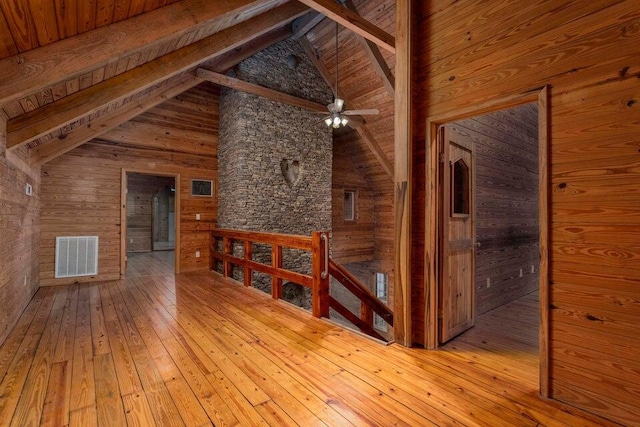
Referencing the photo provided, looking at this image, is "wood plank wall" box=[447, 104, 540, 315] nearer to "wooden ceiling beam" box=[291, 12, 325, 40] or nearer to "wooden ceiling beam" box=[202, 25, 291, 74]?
"wooden ceiling beam" box=[291, 12, 325, 40]

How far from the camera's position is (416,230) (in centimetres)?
254

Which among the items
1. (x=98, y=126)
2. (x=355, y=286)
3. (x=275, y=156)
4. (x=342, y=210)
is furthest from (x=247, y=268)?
(x=342, y=210)

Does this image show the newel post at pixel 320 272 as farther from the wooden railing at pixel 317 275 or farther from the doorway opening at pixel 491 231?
the doorway opening at pixel 491 231

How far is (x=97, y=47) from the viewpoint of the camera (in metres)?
2.01

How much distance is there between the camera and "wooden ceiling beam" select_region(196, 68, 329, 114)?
5.13 meters

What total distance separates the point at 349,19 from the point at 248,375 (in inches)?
152

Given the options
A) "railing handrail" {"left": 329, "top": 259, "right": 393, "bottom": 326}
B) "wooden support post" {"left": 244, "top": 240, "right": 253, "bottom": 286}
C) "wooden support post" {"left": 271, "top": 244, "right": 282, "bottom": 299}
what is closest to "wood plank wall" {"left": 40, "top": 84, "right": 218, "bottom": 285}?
"wooden support post" {"left": 244, "top": 240, "right": 253, "bottom": 286}

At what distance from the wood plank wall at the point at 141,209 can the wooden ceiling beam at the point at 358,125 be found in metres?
6.09

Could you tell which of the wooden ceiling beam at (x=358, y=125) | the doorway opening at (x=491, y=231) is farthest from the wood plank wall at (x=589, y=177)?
the wooden ceiling beam at (x=358, y=125)

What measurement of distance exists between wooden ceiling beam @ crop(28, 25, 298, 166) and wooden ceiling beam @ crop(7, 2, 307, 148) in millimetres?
1533

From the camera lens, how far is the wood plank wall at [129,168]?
491 cm

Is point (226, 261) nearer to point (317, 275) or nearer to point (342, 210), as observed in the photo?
point (317, 275)

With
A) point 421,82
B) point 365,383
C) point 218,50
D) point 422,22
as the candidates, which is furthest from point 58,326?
point 422,22

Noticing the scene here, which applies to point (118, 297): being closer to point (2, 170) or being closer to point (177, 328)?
point (177, 328)
